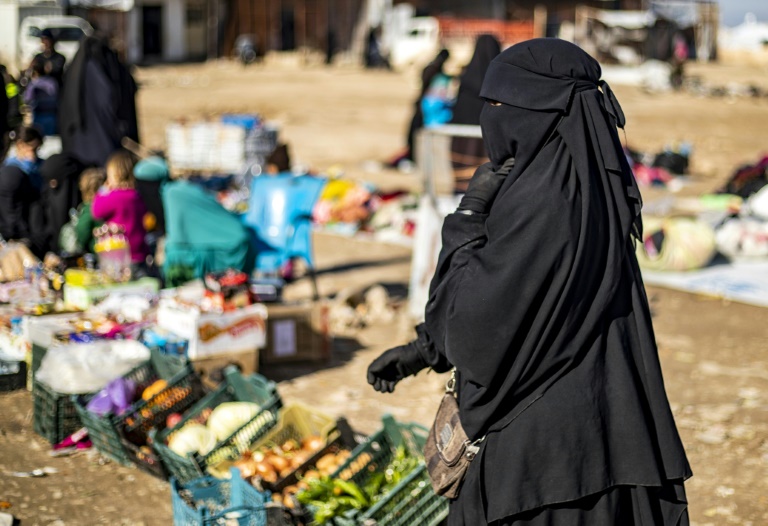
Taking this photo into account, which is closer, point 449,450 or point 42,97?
point 449,450

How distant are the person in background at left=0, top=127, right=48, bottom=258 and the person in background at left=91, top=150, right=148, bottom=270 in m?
0.73

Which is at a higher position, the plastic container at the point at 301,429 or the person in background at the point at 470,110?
the person in background at the point at 470,110

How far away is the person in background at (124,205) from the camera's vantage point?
7.01 metres

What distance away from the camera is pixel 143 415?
505 centimetres

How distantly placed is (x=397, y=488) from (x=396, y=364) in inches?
44.2

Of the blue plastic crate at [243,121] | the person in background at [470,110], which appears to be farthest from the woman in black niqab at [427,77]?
the person in background at [470,110]

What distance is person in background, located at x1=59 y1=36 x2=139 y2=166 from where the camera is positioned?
9695 millimetres

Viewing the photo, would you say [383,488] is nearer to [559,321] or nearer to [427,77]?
[559,321]

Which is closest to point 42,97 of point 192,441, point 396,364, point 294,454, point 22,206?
point 22,206

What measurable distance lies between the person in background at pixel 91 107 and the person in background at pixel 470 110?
10.8ft

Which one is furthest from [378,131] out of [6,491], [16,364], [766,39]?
[766,39]

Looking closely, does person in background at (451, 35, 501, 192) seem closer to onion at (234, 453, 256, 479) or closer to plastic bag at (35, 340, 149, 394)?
plastic bag at (35, 340, 149, 394)

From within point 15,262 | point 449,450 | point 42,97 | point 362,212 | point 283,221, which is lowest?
point 362,212

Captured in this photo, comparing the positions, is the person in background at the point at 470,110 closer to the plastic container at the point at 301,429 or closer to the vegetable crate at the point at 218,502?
the plastic container at the point at 301,429
